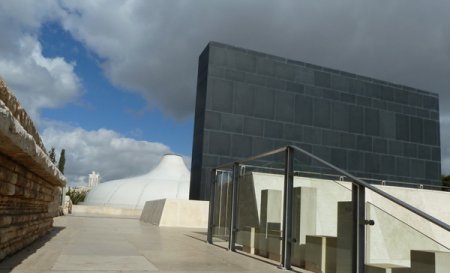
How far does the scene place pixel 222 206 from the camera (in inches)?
386

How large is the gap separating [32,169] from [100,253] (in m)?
1.71

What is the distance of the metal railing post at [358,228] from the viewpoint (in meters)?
4.86

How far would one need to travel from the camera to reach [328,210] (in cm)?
571

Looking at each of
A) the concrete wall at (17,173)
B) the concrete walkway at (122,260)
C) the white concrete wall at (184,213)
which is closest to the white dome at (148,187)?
the white concrete wall at (184,213)

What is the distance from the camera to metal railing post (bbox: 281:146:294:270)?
6345mm

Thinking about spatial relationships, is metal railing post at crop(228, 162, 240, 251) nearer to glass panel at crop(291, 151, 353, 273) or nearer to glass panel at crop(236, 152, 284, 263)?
glass panel at crop(236, 152, 284, 263)

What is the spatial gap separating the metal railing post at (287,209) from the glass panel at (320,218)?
63 mm

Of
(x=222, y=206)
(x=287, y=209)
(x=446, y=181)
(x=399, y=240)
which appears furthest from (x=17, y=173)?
(x=446, y=181)

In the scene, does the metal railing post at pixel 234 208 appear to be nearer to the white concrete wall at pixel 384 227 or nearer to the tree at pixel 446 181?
the white concrete wall at pixel 384 227

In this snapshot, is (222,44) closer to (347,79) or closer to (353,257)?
(347,79)

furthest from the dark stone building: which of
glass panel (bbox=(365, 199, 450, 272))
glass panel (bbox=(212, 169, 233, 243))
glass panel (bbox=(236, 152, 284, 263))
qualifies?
glass panel (bbox=(365, 199, 450, 272))

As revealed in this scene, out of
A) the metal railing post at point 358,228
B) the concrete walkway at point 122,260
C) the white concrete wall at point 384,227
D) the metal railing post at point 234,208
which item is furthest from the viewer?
the metal railing post at point 234,208

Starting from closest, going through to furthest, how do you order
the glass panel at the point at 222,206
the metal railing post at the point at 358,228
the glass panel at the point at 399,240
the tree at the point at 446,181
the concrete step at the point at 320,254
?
the glass panel at the point at 399,240
the metal railing post at the point at 358,228
the concrete step at the point at 320,254
the glass panel at the point at 222,206
the tree at the point at 446,181

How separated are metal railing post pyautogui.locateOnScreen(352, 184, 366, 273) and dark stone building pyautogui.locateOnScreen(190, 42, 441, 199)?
13.0 metres
